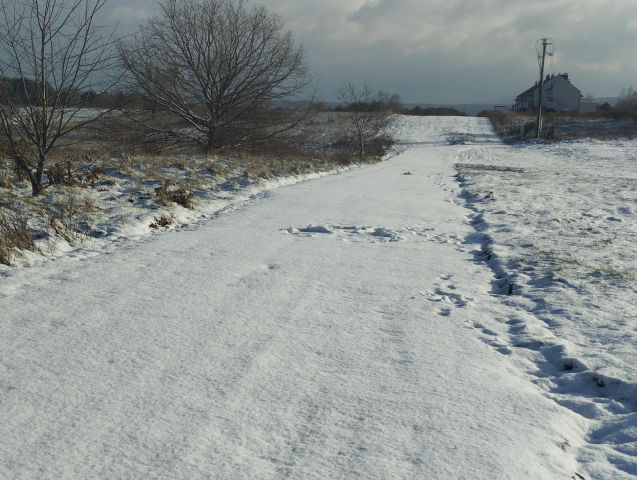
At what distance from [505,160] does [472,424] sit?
1044 inches

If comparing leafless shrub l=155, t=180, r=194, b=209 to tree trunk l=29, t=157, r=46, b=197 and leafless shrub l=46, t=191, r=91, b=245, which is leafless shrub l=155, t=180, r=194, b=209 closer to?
leafless shrub l=46, t=191, r=91, b=245

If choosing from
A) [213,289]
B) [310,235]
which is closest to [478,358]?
[213,289]

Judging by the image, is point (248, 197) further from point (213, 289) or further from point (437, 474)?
point (437, 474)

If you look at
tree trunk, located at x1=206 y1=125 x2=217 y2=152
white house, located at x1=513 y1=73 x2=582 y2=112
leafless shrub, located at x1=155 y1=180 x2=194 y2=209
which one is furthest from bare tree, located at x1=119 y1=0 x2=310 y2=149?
white house, located at x1=513 y1=73 x2=582 y2=112

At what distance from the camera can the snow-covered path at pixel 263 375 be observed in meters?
2.15

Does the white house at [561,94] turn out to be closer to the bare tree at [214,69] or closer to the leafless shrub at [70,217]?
the bare tree at [214,69]

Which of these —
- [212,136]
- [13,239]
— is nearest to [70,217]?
[13,239]

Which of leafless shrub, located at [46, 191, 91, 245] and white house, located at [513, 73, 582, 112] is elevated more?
white house, located at [513, 73, 582, 112]

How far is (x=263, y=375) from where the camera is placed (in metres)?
2.88

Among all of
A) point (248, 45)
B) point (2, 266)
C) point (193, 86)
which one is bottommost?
point (2, 266)

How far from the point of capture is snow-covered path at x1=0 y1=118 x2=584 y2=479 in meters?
2.15

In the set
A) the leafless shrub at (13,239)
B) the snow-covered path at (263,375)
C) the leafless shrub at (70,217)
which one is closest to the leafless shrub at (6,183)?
the leafless shrub at (70,217)

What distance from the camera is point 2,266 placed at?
4.67m

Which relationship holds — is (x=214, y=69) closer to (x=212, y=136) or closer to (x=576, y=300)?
(x=212, y=136)
